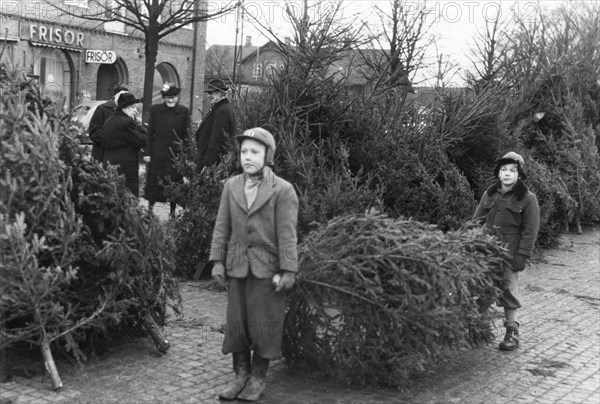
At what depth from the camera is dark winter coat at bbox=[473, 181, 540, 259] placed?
6.90 meters

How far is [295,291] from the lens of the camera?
5.46m

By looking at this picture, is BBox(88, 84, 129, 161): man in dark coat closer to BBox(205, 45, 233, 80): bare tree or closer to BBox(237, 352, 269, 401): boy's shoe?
BBox(205, 45, 233, 80): bare tree

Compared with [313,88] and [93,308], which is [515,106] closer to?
[313,88]

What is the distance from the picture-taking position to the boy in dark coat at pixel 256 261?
5.17 meters

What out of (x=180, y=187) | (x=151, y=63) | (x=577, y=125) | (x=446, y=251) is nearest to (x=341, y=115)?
(x=180, y=187)

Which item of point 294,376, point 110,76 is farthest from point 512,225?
point 110,76

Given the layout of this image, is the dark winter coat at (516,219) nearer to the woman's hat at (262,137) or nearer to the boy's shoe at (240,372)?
the woman's hat at (262,137)

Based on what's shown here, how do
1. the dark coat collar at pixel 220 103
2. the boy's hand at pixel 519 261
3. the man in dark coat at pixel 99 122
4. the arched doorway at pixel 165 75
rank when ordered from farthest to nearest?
the arched doorway at pixel 165 75
the man in dark coat at pixel 99 122
the dark coat collar at pixel 220 103
the boy's hand at pixel 519 261

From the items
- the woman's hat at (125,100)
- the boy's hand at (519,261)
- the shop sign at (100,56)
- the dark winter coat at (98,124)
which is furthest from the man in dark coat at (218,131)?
the shop sign at (100,56)

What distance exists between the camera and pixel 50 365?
5191 millimetres

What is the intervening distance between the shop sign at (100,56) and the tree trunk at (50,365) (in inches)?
1091

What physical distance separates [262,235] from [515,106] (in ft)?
34.2

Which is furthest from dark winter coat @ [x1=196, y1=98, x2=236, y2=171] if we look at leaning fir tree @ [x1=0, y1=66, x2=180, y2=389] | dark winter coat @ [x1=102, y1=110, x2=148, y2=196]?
leaning fir tree @ [x1=0, y1=66, x2=180, y2=389]

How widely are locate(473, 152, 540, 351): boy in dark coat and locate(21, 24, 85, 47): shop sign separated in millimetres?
27635
